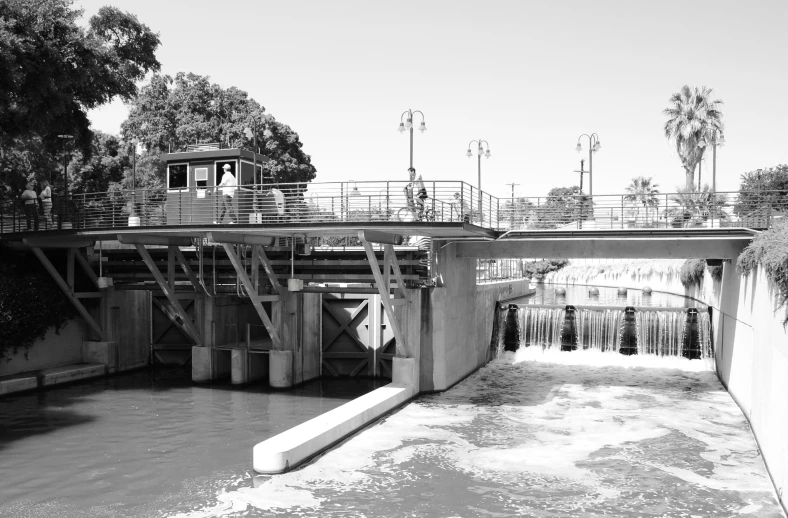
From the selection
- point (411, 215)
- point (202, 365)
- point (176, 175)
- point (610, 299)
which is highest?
point (176, 175)

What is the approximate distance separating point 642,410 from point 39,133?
2344 centimetres

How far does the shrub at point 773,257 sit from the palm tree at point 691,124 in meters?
38.0

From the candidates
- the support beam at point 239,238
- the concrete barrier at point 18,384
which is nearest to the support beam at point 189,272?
the support beam at point 239,238

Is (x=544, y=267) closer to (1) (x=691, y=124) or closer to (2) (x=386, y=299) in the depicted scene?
(1) (x=691, y=124)

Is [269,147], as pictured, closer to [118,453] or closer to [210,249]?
[210,249]

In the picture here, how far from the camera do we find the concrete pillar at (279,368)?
83.1 feet

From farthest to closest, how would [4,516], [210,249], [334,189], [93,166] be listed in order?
[93,166], [210,249], [334,189], [4,516]

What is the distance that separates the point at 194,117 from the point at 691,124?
3686 cm

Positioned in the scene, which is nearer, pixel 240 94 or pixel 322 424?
pixel 322 424

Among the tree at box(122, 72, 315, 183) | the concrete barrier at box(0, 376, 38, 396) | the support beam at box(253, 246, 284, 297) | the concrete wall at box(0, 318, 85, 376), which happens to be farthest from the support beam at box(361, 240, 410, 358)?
the tree at box(122, 72, 315, 183)

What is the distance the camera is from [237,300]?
28.0 m

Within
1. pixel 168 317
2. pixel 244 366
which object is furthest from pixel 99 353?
pixel 244 366

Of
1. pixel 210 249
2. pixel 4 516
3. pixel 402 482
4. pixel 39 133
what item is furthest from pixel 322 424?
pixel 39 133

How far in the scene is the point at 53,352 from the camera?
27000mm
